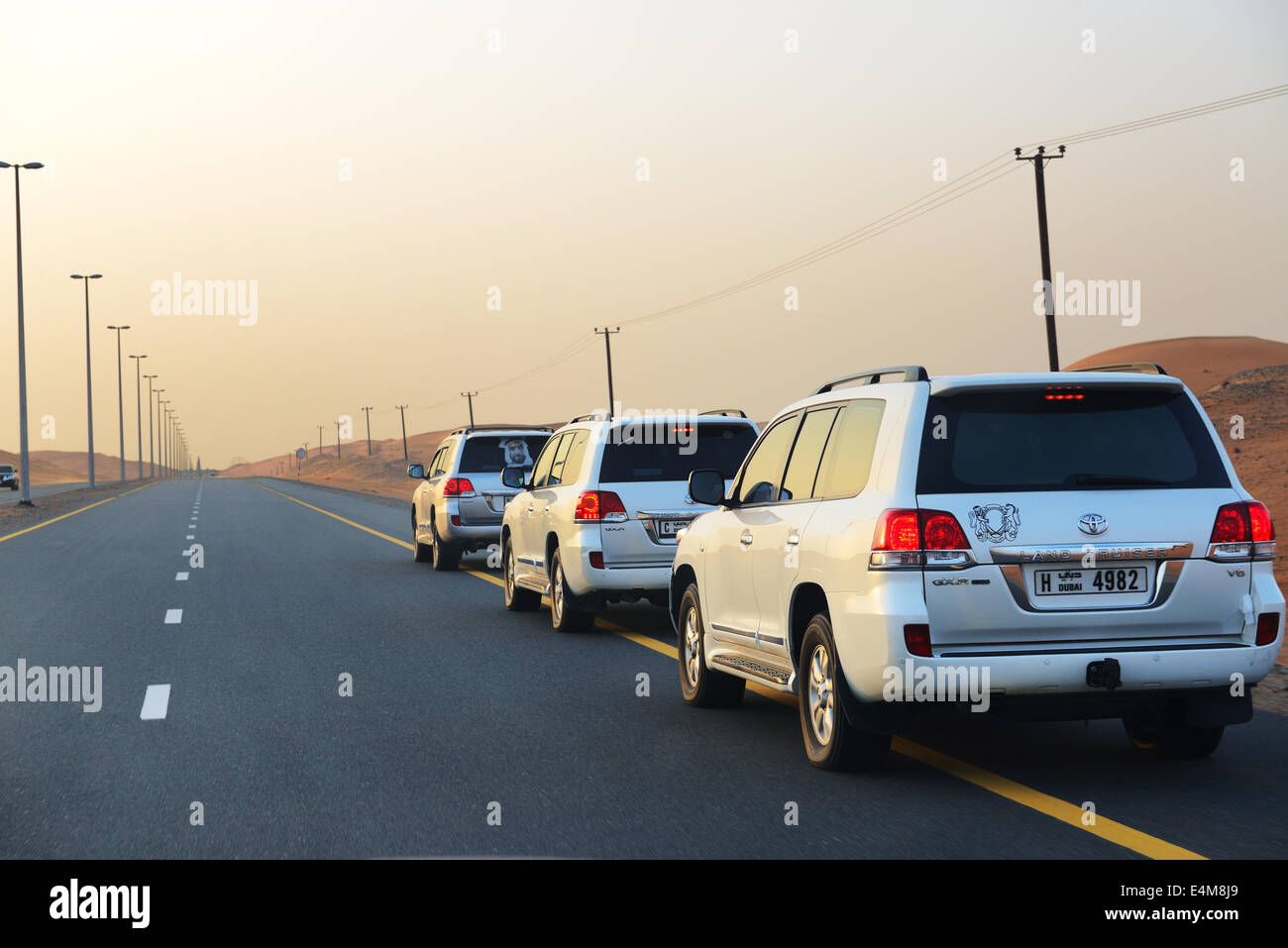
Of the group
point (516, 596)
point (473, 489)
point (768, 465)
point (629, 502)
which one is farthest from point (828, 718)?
point (473, 489)

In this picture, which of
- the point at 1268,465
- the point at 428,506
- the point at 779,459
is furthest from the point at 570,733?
the point at 1268,465

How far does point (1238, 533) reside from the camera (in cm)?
682

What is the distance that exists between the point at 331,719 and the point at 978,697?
4234 mm

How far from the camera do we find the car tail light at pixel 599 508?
1277cm

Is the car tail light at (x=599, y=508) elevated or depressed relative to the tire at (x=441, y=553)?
elevated

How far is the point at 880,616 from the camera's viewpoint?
668cm

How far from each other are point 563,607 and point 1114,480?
727cm

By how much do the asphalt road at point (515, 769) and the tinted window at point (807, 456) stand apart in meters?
1.39

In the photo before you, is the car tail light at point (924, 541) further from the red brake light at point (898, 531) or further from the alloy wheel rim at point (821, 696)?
the alloy wheel rim at point (821, 696)

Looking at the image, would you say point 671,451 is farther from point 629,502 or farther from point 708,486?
point 708,486

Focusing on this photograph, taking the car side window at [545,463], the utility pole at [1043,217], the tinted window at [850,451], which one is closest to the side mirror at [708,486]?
the tinted window at [850,451]

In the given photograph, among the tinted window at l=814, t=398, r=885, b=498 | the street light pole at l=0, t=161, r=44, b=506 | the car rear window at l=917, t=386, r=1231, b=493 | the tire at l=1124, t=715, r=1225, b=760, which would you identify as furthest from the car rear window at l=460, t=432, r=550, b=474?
the street light pole at l=0, t=161, r=44, b=506

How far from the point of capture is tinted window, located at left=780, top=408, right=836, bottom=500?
314 inches
